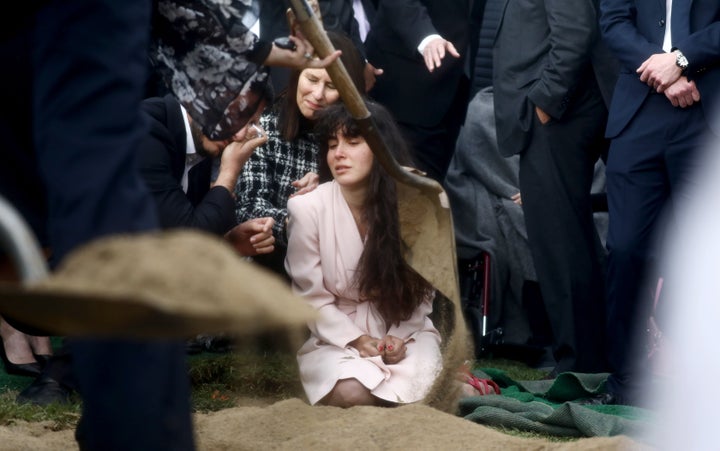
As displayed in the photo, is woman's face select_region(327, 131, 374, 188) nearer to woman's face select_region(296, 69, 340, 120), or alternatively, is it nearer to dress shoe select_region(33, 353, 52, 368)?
woman's face select_region(296, 69, 340, 120)

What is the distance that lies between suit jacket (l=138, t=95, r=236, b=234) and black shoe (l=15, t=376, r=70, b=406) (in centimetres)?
69

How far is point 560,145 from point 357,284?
1.17 meters

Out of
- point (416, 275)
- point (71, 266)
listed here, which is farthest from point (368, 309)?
point (71, 266)

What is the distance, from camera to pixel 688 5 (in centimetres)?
450

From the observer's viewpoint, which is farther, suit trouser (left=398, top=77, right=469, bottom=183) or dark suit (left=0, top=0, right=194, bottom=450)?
suit trouser (left=398, top=77, right=469, bottom=183)

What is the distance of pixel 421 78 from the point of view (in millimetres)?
5438

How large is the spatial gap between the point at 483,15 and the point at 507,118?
90 centimetres

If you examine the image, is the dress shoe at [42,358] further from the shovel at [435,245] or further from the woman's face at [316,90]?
the shovel at [435,245]

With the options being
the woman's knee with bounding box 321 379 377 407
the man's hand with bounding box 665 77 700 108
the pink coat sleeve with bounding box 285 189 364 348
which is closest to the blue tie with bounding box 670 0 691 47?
the man's hand with bounding box 665 77 700 108

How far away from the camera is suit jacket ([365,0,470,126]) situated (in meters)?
5.43

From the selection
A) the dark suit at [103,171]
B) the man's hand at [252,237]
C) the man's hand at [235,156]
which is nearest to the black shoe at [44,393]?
the man's hand at [252,237]

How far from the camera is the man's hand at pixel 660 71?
4.46 m

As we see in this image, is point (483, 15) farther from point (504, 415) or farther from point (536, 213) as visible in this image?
point (504, 415)

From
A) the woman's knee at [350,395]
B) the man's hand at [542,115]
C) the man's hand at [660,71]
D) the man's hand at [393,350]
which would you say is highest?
the man's hand at [660,71]
